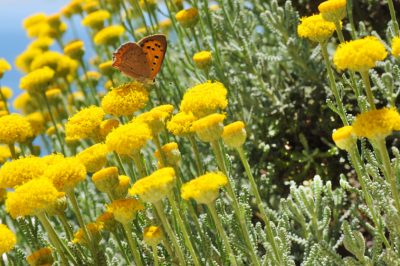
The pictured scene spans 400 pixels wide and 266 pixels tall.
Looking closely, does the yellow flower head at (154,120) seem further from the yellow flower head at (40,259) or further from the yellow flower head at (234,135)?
the yellow flower head at (40,259)

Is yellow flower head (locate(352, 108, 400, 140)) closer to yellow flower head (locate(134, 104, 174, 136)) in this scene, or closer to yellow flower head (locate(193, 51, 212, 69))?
yellow flower head (locate(134, 104, 174, 136))

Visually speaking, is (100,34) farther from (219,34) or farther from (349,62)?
(349,62)

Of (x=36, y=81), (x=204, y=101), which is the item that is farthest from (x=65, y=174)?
(x=36, y=81)

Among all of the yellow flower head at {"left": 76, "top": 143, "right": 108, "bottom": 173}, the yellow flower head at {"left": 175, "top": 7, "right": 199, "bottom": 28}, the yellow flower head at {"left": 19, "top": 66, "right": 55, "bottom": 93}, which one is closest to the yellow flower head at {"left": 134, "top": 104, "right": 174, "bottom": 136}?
the yellow flower head at {"left": 76, "top": 143, "right": 108, "bottom": 173}

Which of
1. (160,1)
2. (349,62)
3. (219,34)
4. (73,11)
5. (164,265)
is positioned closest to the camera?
(349,62)

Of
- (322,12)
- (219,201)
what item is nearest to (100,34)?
(219,201)

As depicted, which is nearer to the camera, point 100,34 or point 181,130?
point 181,130

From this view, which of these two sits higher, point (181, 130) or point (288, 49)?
point (288, 49)
